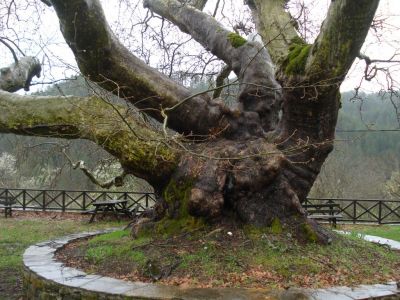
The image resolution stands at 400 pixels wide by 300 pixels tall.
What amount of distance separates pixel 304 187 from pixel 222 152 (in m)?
1.19

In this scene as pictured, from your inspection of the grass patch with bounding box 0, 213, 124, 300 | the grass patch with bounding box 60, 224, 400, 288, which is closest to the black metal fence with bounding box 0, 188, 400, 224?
the grass patch with bounding box 0, 213, 124, 300

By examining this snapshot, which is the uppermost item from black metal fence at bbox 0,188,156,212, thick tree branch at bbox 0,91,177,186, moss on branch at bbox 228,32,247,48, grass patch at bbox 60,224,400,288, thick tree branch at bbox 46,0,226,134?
moss on branch at bbox 228,32,247,48

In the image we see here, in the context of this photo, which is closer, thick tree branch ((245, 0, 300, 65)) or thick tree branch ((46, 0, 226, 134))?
thick tree branch ((46, 0, 226, 134))

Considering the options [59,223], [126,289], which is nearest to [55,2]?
[126,289]

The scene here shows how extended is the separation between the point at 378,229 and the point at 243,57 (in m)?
7.31

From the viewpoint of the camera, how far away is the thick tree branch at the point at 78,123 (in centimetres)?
548

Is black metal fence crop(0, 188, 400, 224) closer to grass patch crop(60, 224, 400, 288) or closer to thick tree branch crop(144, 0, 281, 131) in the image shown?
thick tree branch crop(144, 0, 281, 131)

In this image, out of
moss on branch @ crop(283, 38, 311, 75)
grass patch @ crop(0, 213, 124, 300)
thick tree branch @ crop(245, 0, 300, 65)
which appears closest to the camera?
moss on branch @ crop(283, 38, 311, 75)

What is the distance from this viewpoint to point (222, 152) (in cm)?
602

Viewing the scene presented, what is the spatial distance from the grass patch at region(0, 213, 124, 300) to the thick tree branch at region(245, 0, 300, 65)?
16.0ft

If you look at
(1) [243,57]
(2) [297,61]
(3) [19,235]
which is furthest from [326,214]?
(2) [297,61]

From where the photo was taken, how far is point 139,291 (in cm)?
423

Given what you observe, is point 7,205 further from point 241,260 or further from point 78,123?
point 241,260

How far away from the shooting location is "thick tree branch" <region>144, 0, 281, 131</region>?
6516 mm
